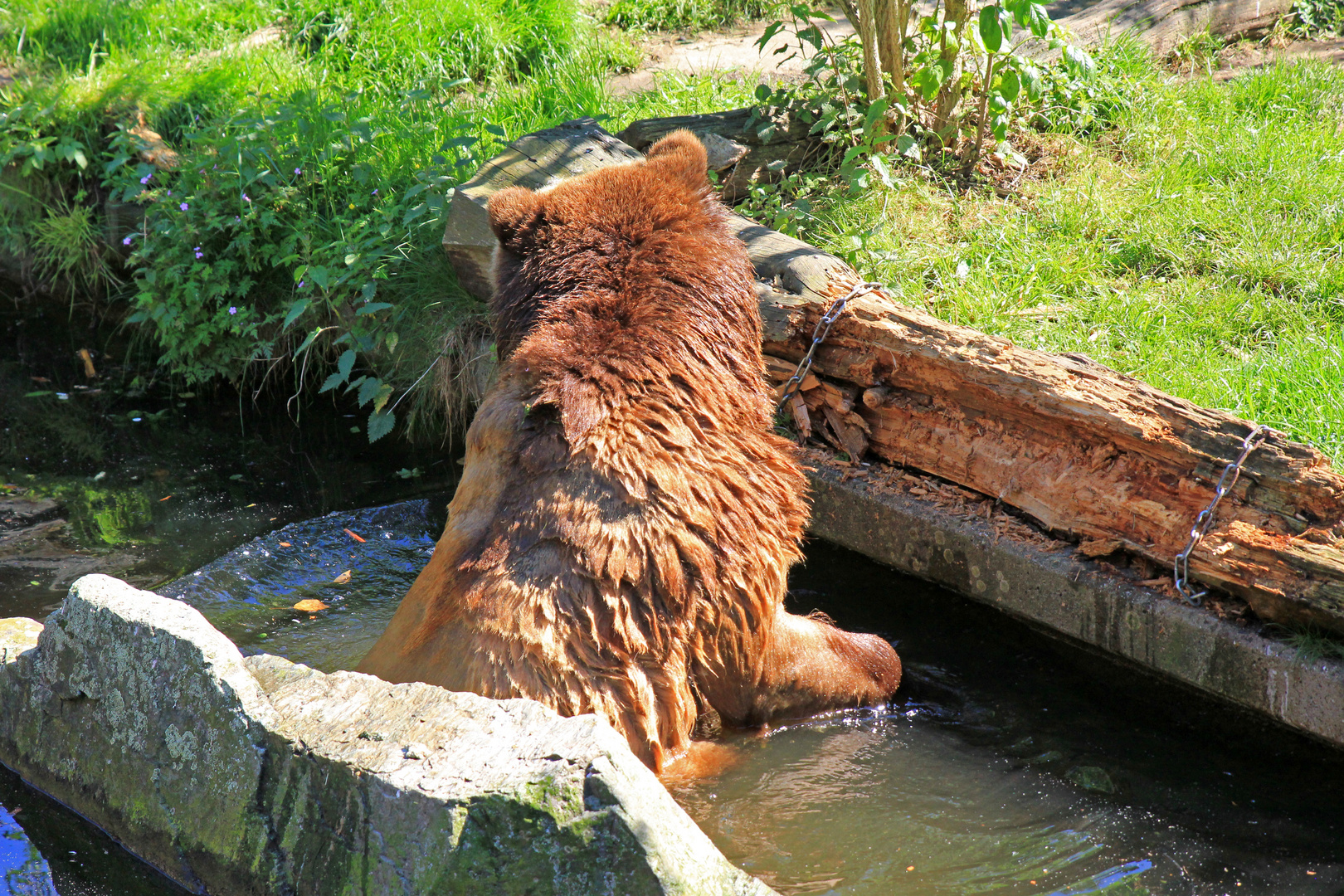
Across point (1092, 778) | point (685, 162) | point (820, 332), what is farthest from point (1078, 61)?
point (1092, 778)

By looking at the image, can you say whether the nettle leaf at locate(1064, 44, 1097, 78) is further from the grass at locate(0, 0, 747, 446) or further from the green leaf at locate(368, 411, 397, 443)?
the green leaf at locate(368, 411, 397, 443)

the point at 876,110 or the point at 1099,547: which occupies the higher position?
the point at 876,110

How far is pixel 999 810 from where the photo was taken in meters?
2.91

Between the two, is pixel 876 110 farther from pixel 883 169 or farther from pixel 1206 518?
pixel 1206 518

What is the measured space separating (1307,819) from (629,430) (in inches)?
84.8

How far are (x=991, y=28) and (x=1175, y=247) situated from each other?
155 cm

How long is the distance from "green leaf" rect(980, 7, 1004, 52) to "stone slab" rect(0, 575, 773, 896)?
339 cm

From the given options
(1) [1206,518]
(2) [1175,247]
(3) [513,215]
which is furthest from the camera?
(2) [1175,247]

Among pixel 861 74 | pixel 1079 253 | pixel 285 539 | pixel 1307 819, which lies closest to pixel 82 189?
pixel 285 539

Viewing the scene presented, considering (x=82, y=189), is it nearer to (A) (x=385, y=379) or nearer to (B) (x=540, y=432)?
(A) (x=385, y=379)

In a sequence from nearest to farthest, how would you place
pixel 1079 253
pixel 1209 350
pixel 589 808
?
pixel 589 808
pixel 1209 350
pixel 1079 253

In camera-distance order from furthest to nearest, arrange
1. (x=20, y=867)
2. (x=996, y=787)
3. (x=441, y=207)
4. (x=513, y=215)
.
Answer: (x=441, y=207), (x=513, y=215), (x=996, y=787), (x=20, y=867)

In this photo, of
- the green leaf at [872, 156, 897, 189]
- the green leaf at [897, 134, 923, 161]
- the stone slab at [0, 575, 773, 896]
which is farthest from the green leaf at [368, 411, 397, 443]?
the green leaf at [897, 134, 923, 161]

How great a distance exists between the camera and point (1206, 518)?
10.3 feet
